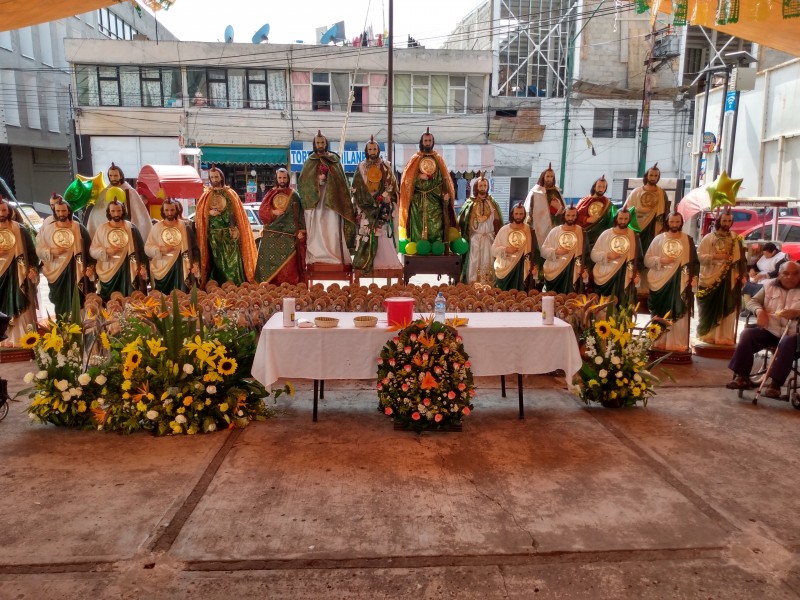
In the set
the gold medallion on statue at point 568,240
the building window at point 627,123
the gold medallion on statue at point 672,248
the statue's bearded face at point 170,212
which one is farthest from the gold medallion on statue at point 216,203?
the building window at point 627,123

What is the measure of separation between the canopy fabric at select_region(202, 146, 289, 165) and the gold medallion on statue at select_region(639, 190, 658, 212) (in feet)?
57.2

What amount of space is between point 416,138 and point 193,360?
20.5 m

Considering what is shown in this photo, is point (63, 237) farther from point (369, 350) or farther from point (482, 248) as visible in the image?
point (482, 248)

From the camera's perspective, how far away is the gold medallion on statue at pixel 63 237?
23.9 ft

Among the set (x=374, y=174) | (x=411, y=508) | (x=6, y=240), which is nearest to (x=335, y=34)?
(x=374, y=174)

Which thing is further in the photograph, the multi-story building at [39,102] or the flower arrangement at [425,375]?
the multi-story building at [39,102]

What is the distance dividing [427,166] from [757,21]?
4.26 meters

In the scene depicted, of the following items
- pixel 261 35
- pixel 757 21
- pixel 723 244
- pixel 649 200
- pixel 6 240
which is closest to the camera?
pixel 757 21

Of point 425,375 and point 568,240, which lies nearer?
point 425,375

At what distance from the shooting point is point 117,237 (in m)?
7.42

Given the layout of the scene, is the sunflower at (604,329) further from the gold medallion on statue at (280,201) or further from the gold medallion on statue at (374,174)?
the gold medallion on statue at (280,201)

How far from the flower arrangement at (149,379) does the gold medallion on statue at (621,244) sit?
4247 mm

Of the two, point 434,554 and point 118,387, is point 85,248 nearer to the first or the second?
point 118,387

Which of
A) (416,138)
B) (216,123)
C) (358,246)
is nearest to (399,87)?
(416,138)
